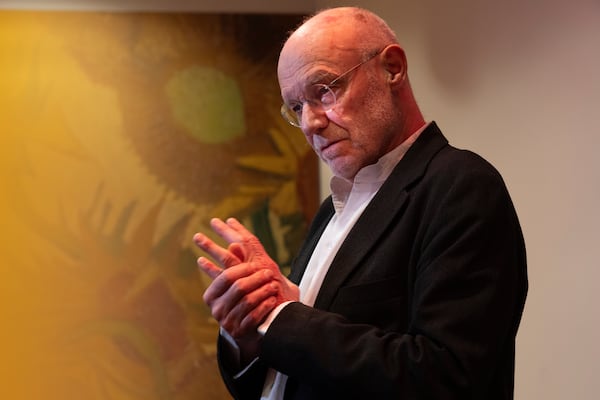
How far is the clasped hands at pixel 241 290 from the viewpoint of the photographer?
994mm

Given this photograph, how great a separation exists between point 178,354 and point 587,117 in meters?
1.61

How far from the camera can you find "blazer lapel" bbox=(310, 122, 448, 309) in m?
1.04

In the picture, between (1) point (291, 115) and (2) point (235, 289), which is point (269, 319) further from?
(1) point (291, 115)

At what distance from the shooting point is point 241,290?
988mm

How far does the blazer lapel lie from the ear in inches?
4.8

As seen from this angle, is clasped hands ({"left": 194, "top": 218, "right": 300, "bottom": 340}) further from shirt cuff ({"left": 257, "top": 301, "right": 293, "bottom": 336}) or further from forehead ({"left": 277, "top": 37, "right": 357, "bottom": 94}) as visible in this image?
forehead ({"left": 277, "top": 37, "right": 357, "bottom": 94})

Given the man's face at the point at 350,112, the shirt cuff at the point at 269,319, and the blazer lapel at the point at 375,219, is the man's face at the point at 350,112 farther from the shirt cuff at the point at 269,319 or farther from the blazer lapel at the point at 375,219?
the shirt cuff at the point at 269,319

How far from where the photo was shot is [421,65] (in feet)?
7.98

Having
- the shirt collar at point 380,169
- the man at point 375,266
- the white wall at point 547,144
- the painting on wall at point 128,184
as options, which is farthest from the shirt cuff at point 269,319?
the painting on wall at point 128,184

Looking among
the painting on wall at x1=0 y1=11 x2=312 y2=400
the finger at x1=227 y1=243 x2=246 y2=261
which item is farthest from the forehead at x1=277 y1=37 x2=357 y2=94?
the painting on wall at x1=0 y1=11 x2=312 y2=400

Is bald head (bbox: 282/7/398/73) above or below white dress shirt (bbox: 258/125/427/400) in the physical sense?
above

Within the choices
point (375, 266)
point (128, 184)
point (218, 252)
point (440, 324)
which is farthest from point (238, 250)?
point (128, 184)

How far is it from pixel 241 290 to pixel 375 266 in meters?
0.19

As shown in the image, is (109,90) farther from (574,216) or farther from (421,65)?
(574,216)
